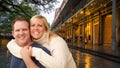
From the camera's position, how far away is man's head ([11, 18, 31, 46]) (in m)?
2.60

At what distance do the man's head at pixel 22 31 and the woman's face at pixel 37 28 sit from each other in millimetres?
39

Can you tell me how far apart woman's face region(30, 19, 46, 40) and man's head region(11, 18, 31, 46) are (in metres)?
0.04

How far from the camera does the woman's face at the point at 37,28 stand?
262 cm

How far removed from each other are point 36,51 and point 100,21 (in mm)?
40175

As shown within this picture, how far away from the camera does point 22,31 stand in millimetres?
2598

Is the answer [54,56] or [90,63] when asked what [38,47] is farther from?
[90,63]

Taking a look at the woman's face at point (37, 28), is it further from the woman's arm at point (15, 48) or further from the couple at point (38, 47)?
the woman's arm at point (15, 48)

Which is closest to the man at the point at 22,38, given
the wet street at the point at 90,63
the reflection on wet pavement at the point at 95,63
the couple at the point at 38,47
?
the couple at the point at 38,47

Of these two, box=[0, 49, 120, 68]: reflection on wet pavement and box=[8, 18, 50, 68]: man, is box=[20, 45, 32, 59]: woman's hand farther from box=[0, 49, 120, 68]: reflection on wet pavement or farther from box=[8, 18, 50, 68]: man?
box=[0, 49, 120, 68]: reflection on wet pavement

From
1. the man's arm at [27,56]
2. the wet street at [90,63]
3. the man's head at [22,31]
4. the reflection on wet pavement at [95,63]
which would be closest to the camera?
the man's arm at [27,56]

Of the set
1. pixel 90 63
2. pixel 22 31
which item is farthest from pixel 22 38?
pixel 90 63

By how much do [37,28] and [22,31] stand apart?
4.7 inches

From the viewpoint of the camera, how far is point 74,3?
49312 mm

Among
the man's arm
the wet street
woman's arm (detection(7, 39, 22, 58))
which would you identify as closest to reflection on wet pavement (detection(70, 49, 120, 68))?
the wet street
